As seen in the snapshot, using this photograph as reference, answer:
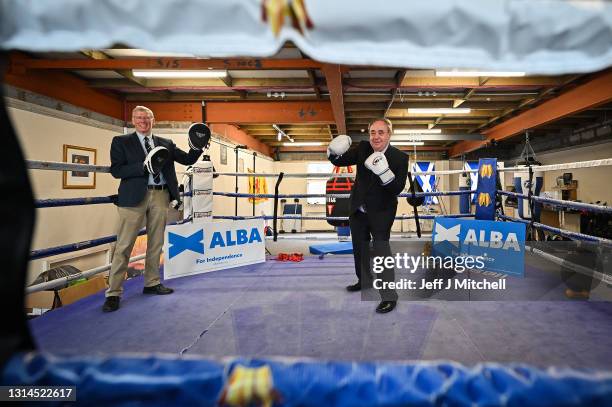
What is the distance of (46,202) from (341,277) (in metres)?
2.42

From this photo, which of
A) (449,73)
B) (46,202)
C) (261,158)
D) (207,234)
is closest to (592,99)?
(449,73)

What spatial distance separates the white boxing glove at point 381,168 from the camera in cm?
224

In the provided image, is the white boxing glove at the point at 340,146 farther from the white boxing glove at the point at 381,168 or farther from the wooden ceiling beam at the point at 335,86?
the wooden ceiling beam at the point at 335,86

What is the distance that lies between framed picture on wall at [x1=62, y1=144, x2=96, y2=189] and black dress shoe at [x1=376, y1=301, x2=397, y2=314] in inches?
192

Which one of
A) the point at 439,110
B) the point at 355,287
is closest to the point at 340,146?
the point at 355,287

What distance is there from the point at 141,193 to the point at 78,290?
6.05ft

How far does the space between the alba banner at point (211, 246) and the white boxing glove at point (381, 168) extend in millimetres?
1886

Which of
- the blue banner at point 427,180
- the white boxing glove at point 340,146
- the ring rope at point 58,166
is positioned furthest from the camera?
the blue banner at point 427,180

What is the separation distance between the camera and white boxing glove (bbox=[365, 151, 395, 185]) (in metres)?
2.24

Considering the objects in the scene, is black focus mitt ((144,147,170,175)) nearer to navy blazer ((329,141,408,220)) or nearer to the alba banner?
the alba banner

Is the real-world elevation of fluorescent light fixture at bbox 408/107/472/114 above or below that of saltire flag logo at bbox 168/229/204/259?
above

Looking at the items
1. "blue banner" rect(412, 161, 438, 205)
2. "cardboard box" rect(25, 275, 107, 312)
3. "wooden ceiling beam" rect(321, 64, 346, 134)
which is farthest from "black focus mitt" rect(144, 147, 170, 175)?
"blue banner" rect(412, 161, 438, 205)

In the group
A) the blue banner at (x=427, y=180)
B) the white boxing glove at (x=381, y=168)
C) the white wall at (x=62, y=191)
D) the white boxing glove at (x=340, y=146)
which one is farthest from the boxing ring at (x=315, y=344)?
the blue banner at (x=427, y=180)

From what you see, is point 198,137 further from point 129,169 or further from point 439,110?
point 439,110
